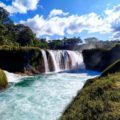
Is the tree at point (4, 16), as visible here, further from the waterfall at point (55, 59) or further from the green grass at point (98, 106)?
the green grass at point (98, 106)

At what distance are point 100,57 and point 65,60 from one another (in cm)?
831

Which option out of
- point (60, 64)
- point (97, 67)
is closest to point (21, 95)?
point (60, 64)

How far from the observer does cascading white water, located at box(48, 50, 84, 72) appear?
54.8 m

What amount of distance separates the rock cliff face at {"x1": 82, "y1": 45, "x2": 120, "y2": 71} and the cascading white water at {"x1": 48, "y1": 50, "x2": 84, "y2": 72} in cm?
195

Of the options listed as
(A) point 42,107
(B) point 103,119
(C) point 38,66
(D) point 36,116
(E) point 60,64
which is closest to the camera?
(B) point 103,119

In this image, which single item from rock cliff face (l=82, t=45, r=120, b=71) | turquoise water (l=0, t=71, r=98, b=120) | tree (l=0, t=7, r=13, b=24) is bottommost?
turquoise water (l=0, t=71, r=98, b=120)

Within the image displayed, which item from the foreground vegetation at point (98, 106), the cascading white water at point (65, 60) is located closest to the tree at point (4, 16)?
the cascading white water at point (65, 60)

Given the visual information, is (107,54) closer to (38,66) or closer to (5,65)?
(38,66)

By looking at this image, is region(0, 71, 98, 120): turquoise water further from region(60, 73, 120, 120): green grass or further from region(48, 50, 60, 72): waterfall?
region(48, 50, 60, 72): waterfall

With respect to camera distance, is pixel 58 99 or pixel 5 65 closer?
pixel 58 99

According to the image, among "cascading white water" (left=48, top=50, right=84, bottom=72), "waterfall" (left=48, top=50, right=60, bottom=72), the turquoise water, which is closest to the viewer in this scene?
the turquoise water

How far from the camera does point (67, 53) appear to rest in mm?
59094

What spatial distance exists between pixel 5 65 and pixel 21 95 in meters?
23.1

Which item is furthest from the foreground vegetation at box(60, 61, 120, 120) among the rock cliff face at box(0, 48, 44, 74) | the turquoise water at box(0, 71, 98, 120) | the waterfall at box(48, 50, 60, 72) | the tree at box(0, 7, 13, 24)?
the tree at box(0, 7, 13, 24)
